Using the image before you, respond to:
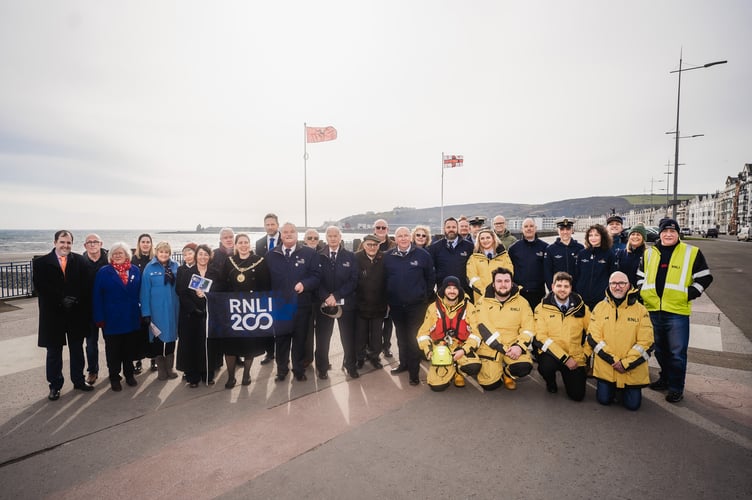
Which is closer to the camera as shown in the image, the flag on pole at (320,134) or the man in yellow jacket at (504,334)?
the man in yellow jacket at (504,334)

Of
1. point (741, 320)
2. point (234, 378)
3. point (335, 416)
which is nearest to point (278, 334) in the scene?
point (234, 378)

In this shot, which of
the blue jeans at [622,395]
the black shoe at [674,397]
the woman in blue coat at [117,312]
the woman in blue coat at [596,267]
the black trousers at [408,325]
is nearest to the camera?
the blue jeans at [622,395]

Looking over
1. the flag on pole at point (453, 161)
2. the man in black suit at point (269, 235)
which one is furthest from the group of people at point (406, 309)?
the flag on pole at point (453, 161)

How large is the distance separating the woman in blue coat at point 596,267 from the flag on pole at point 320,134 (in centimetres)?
1707

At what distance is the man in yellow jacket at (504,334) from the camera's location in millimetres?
4781

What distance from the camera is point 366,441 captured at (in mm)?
3578

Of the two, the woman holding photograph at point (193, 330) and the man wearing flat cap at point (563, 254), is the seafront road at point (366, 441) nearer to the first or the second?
the woman holding photograph at point (193, 330)

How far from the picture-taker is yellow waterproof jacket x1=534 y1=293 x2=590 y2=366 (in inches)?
184

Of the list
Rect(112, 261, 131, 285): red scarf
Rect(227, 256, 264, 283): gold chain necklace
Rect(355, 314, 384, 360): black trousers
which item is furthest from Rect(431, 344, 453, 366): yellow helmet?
Rect(112, 261, 131, 285): red scarf

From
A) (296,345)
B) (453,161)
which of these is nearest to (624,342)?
(296,345)

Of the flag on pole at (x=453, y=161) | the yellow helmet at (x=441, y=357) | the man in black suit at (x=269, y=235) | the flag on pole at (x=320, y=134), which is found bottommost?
the yellow helmet at (x=441, y=357)

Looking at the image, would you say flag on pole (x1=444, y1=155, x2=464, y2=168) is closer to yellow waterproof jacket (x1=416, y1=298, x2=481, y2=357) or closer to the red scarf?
yellow waterproof jacket (x1=416, y1=298, x2=481, y2=357)

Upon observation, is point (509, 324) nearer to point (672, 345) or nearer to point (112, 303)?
point (672, 345)

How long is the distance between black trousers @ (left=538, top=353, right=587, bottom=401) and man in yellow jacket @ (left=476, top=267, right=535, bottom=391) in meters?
0.19
